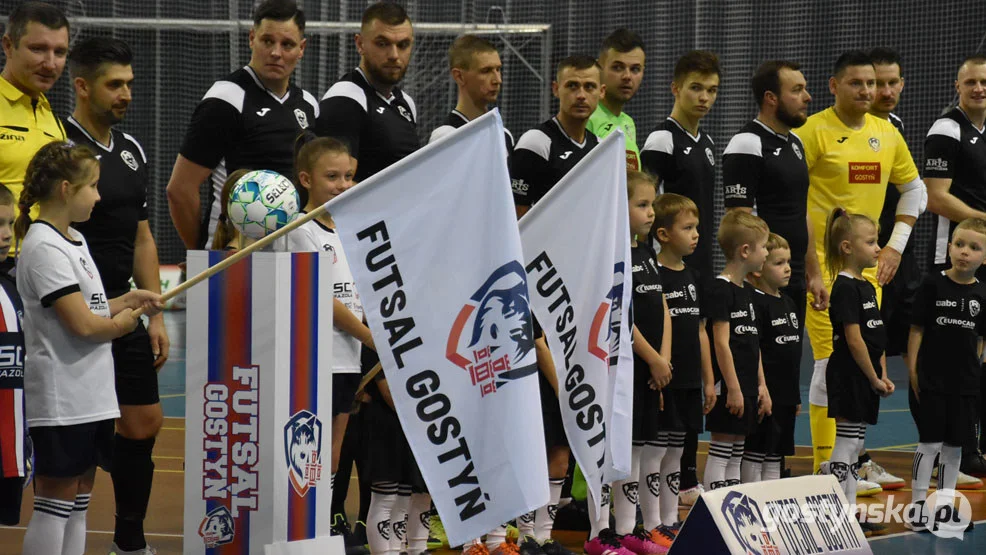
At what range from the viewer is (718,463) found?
5.36 m

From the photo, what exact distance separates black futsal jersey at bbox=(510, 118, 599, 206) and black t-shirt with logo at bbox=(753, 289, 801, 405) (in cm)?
99

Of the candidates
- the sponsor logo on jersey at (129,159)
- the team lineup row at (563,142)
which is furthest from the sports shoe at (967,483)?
the sponsor logo on jersey at (129,159)

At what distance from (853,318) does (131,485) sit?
3061 millimetres

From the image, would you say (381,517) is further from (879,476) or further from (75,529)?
(879,476)

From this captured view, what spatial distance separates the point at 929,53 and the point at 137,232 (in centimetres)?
1167

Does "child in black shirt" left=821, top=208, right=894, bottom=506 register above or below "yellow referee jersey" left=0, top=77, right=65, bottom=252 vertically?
below

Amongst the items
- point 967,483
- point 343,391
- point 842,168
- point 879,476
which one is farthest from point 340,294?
point 967,483

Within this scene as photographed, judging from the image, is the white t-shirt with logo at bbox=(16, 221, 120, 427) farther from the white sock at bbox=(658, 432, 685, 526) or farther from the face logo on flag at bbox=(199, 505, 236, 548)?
the white sock at bbox=(658, 432, 685, 526)

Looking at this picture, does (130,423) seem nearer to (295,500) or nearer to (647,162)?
(295,500)

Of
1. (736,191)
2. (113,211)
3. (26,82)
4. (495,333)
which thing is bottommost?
(495,333)

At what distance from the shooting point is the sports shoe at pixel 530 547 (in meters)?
4.75

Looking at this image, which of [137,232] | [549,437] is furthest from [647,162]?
[137,232]

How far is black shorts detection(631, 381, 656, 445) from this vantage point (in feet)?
16.6

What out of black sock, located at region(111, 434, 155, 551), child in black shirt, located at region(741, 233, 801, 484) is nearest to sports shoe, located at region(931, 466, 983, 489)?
child in black shirt, located at region(741, 233, 801, 484)
